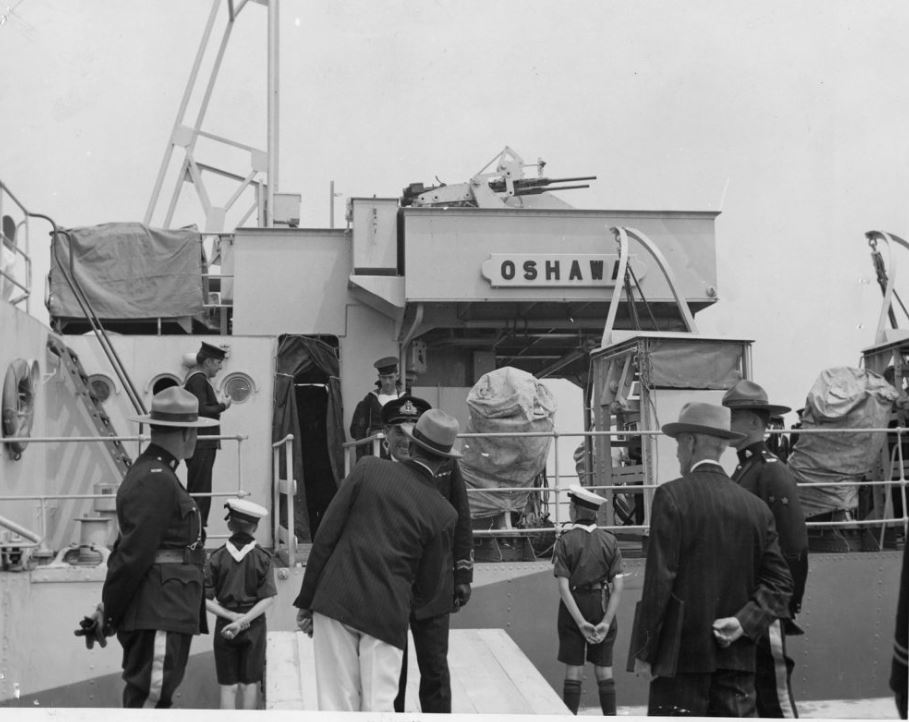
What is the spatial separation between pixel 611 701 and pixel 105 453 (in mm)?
4771

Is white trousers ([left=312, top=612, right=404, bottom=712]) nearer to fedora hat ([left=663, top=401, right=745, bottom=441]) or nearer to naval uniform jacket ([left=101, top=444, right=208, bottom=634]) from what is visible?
naval uniform jacket ([left=101, top=444, right=208, bottom=634])

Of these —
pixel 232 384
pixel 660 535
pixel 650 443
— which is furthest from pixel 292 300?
pixel 660 535

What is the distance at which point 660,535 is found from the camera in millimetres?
4137

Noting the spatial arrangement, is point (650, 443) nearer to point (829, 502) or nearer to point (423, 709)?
point (829, 502)

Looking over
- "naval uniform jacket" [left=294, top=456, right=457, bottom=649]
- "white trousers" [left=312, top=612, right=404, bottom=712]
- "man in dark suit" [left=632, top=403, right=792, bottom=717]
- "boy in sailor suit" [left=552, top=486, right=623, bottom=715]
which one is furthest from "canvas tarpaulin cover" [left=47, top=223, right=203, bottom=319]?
"man in dark suit" [left=632, top=403, right=792, bottom=717]

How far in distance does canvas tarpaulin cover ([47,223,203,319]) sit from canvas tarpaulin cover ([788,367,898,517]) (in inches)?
206

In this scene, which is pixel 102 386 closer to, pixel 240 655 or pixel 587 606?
pixel 240 655

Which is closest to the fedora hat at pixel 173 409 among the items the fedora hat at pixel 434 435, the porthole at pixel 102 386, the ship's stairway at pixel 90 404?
the fedora hat at pixel 434 435

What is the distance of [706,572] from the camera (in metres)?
4.16

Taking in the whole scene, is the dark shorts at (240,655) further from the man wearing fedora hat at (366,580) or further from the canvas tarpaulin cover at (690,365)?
the canvas tarpaulin cover at (690,365)

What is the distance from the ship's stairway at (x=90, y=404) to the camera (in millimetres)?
9195

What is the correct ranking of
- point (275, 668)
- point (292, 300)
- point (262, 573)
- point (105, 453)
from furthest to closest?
point (292, 300), point (105, 453), point (262, 573), point (275, 668)

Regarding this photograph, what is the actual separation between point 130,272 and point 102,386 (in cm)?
115

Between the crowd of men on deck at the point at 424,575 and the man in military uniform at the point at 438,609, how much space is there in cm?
1
